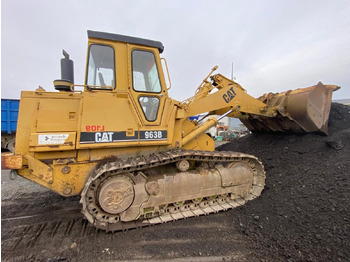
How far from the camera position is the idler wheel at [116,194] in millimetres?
3104

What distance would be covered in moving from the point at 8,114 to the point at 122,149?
866 cm

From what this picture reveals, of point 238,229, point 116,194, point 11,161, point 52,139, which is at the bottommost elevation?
point 238,229

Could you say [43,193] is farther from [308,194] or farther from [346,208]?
[346,208]

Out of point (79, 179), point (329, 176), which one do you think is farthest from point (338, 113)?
point (79, 179)

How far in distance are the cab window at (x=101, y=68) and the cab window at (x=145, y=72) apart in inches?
16.6

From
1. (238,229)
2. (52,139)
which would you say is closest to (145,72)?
(52,139)

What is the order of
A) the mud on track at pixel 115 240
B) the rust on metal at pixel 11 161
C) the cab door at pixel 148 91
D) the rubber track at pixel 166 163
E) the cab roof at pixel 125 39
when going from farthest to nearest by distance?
the cab door at pixel 148 91, the cab roof at pixel 125 39, the rubber track at pixel 166 163, the rust on metal at pixel 11 161, the mud on track at pixel 115 240

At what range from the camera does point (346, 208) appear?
114 inches

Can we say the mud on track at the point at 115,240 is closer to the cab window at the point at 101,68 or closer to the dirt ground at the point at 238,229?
the dirt ground at the point at 238,229

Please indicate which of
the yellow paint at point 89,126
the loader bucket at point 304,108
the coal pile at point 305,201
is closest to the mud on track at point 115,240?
the coal pile at point 305,201

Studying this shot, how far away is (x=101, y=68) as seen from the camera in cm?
356

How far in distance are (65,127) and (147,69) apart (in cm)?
189

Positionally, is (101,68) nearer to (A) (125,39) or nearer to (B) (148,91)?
(A) (125,39)

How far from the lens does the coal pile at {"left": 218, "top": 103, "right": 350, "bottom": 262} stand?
2.53 m
